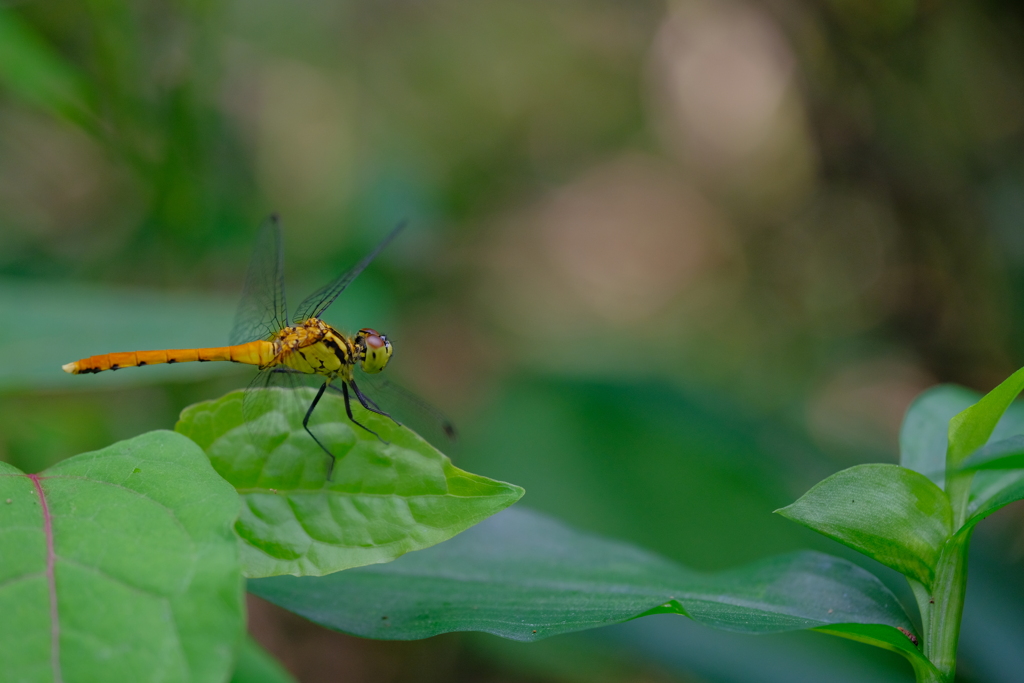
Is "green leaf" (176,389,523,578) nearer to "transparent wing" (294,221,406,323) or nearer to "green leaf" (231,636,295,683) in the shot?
"green leaf" (231,636,295,683)

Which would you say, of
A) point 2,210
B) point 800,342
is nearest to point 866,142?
point 800,342

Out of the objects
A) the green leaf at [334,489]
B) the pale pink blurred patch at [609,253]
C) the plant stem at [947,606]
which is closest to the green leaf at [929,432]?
the plant stem at [947,606]

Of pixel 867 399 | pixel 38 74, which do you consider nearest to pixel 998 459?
pixel 38 74

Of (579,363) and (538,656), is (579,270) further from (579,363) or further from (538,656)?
(538,656)

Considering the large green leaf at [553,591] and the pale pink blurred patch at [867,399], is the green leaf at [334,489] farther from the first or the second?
the pale pink blurred patch at [867,399]

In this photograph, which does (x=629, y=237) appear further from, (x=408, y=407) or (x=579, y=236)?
(x=408, y=407)

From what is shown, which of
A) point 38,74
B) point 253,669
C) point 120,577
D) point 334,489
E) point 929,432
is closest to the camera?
point 120,577
